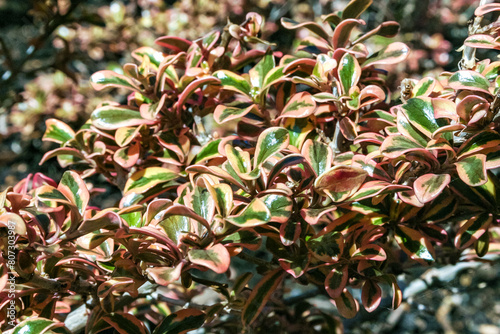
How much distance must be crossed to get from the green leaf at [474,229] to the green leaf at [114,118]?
574mm

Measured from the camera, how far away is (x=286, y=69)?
846 mm

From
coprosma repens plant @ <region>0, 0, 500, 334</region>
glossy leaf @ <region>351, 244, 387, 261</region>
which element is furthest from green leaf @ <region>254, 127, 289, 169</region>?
glossy leaf @ <region>351, 244, 387, 261</region>

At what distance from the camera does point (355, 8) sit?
931mm

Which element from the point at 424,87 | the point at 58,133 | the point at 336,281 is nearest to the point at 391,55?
the point at 424,87

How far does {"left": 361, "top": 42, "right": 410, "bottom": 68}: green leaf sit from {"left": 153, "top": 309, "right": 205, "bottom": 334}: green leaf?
544mm

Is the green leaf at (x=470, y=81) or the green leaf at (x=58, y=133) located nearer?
the green leaf at (x=470, y=81)

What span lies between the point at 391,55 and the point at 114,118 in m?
0.52

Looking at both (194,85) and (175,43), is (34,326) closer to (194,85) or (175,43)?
(194,85)

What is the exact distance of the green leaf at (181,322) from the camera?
2.50 ft

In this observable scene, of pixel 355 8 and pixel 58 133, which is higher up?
pixel 355 8

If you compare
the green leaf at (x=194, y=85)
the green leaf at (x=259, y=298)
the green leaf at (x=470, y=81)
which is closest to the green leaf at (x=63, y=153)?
the green leaf at (x=194, y=85)

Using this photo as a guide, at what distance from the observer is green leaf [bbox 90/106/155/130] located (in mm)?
845

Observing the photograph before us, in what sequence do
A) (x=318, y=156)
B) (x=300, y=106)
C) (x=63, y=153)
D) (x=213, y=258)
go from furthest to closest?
(x=63, y=153) → (x=300, y=106) → (x=318, y=156) → (x=213, y=258)

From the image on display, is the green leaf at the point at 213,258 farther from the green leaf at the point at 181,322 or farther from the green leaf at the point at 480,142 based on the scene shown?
the green leaf at the point at 480,142
